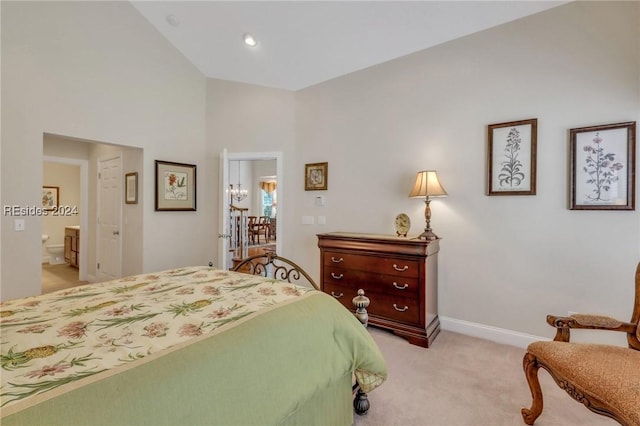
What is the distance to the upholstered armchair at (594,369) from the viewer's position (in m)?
1.27

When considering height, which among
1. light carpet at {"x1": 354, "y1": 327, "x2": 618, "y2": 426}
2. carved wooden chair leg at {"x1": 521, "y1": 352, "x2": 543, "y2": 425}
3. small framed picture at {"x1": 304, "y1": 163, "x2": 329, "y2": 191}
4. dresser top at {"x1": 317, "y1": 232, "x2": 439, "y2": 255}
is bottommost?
light carpet at {"x1": 354, "y1": 327, "x2": 618, "y2": 426}

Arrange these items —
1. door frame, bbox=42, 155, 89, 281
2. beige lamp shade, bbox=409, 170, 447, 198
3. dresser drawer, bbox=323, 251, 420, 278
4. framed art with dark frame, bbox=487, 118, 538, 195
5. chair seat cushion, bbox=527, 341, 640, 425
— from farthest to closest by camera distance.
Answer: door frame, bbox=42, 155, 89, 281
beige lamp shade, bbox=409, 170, 447, 198
dresser drawer, bbox=323, 251, 420, 278
framed art with dark frame, bbox=487, 118, 538, 195
chair seat cushion, bbox=527, 341, 640, 425

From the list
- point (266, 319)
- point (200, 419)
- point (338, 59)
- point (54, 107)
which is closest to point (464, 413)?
point (266, 319)

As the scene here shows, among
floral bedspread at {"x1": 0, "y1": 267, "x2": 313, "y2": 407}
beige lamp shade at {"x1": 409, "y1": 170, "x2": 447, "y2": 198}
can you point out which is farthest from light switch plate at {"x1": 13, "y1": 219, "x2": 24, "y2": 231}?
beige lamp shade at {"x1": 409, "y1": 170, "x2": 447, "y2": 198}

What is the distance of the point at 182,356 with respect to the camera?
0.97 m

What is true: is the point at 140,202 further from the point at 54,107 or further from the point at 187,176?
the point at 54,107

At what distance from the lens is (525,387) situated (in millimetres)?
2070

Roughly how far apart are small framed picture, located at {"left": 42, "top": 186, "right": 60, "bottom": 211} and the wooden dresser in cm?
634

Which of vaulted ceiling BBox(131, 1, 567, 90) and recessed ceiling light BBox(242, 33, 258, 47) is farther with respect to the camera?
recessed ceiling light BBox(242, 33, 258, 47)

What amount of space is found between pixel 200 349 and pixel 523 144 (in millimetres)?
3013

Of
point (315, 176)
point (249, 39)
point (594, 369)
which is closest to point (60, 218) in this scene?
point (249, 39)

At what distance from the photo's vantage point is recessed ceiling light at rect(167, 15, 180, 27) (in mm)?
3580

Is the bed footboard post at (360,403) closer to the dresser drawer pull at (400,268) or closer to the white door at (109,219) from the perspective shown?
the dresser drawer pull at (400,268)

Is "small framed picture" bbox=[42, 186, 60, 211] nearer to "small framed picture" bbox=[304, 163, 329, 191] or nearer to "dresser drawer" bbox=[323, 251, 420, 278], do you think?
"small framed picture" bbox=[304, 163, 329, 191]
